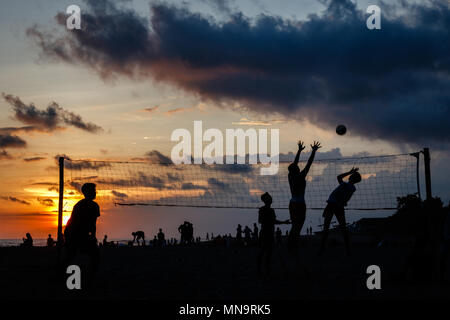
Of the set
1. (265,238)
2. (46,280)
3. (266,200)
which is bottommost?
(46,280)

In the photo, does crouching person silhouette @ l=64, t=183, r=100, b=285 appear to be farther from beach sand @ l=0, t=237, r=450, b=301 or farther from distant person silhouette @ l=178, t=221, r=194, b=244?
distant person silhouette @ l=178, t=221, r=194, b=244

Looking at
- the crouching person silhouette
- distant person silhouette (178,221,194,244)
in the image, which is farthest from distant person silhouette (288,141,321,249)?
distant person silhouette (178,221,194,244)

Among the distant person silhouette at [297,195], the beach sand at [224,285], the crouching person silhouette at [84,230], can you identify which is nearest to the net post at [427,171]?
the beach sand at [224,285]

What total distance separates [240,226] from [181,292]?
2882cm

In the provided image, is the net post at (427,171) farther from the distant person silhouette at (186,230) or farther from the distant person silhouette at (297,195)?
the distant person silhouette at (186,230)

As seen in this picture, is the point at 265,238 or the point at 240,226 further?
the point at 240,226

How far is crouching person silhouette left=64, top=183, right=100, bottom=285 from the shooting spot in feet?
30.6

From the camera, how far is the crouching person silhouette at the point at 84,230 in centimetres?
933

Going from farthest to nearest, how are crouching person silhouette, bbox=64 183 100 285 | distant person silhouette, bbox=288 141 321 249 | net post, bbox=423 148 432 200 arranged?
net post, bbox=423 148 432 200, distant person silhouette, bbox=288 141 321 249, crouching person silhouette, bbox=64 183 100 285
